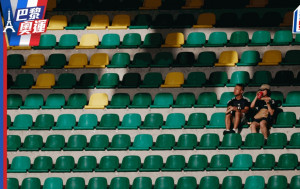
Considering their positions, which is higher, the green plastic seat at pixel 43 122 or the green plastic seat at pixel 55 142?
the green plastic seat at pixel 43 122

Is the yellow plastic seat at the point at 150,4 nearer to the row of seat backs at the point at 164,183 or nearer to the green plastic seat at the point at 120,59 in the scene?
the green plastic seat at the point at 120,59

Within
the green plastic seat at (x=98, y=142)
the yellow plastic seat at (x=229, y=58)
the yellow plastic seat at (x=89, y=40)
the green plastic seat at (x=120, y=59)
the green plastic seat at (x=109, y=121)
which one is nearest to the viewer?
the green plastic seat at (x=98, y=142)

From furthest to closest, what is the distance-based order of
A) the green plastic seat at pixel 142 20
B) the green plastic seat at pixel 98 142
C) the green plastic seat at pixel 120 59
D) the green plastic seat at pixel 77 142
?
the green plastic seat at pixel 142 20, the green plastic seat at pixel 120 59, the green plastic seat at pixel 77 142, the green plastic seat at pixel 98 142

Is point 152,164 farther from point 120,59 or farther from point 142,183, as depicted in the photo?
point 120,59

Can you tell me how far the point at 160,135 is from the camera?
1762cm

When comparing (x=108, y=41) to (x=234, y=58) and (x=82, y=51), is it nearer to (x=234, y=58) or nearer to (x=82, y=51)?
(x=82, y=51)

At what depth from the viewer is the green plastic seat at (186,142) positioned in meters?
17.4

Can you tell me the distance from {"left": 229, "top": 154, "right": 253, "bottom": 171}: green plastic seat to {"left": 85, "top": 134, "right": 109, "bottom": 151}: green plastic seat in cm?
265

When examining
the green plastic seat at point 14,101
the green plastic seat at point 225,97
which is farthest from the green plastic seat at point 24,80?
the green plastic seat at point 225,97

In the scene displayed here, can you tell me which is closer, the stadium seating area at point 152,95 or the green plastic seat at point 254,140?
the stadium seating area at point 152,95

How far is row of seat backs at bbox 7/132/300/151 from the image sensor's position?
17.2 meters

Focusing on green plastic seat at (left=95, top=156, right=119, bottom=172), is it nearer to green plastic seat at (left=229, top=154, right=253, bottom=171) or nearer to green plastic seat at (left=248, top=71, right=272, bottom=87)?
green plastic seat at (left=229, top=154, right=253, bottom=171)

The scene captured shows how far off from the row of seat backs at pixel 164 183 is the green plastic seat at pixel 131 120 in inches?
67.8

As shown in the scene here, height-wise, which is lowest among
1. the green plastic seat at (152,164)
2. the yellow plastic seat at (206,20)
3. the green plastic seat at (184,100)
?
the green plastic seat at (152,164)
